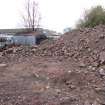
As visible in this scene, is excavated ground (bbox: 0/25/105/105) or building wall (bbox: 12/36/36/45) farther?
building wall (bbox: 12/36/36/45)

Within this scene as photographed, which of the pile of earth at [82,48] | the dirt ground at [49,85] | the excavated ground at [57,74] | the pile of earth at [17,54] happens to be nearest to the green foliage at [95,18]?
the pile of earth at [82,48]

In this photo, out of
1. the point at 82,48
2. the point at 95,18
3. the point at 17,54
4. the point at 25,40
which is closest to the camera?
the point at 82,48

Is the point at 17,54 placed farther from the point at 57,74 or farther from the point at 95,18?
the point at 95,18

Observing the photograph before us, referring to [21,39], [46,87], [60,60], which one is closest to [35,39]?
[21,39]

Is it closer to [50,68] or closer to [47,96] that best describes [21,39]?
[50,68]

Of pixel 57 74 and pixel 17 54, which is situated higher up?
pixel 17 54

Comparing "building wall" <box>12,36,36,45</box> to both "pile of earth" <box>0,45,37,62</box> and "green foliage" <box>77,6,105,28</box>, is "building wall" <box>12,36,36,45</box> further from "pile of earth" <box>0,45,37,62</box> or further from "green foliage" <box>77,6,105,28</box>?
"pile of earth" <box>0,45,37,62</box>

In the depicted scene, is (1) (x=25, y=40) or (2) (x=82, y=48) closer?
(2) (x=82, y=48)

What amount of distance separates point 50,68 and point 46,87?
4.77ft

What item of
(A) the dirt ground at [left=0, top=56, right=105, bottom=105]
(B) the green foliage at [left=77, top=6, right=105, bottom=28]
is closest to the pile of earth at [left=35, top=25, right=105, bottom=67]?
(A) the dirt ground at [left=0, top=56, right=105, bottom=105]

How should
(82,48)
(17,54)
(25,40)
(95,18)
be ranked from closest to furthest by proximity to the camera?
1. (82,48)
2. (17,54)
3. (95,18)
4. (25,40)

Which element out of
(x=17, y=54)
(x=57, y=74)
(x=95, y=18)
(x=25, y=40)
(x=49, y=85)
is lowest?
(x=49, y=85)

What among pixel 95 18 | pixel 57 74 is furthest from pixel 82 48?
pixel 95 18

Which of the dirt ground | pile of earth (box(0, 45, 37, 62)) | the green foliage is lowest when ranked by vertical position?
the dirt ground
